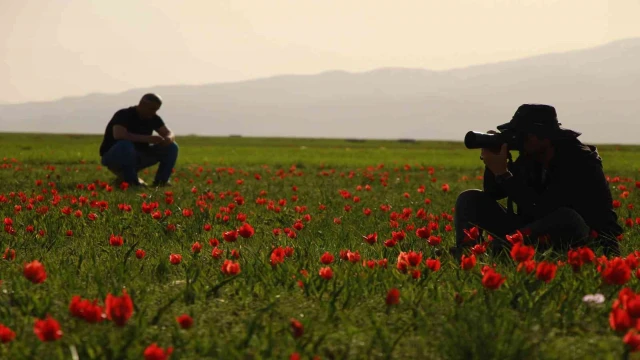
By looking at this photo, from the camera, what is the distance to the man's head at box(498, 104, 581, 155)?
531 centimetres

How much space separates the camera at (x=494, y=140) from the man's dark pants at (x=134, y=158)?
8.73 metres

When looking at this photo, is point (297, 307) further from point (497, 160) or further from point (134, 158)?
point (134, 158)

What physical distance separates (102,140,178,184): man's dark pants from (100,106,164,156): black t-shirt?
220 mm

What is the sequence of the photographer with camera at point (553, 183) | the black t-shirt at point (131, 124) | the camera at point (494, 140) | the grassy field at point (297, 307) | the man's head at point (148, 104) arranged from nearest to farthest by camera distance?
the grassy field at point (297, 307), the camera at point (494, 140), the photographer with camera at point (553, 183), the man's head at point (148, 104), the black t-shirt at point (131, 124)

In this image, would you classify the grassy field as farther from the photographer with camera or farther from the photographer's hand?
the photographer's hand

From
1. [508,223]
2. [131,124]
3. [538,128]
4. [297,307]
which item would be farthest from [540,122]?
[131,124]

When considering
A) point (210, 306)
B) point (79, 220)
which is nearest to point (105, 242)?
point (79, 220)

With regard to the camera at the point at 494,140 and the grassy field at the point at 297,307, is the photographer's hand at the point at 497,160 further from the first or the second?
the grassy field at the point at 297,307

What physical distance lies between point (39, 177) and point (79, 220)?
7807 millimetres

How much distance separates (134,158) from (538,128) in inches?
356

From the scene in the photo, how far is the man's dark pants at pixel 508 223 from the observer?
5.28 meters

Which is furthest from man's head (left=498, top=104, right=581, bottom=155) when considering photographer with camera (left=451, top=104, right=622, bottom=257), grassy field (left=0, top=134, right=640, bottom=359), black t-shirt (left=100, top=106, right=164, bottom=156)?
black t-shirt (left=100, top=106, right=164, bottom=156)

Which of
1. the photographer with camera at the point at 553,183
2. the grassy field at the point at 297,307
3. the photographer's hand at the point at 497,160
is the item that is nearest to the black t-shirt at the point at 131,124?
the grassy field at the point at 297,307

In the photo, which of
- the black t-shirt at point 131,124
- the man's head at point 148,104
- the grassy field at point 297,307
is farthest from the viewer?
the black t-shirt at point 131,124
